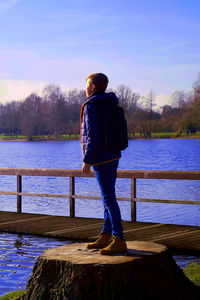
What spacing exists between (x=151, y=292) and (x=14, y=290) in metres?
1.98

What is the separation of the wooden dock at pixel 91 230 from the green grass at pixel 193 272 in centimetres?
85

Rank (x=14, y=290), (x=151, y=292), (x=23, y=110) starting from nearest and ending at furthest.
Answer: (x=151, y=292), (x=14, y=290), (x=23, y=110)

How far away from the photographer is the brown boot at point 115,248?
5250 mm

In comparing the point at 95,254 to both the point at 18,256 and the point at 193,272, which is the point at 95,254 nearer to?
the point at 193,272

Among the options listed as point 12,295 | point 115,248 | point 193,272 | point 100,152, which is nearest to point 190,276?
point 193,272

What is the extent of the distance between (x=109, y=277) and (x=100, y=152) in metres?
1.16

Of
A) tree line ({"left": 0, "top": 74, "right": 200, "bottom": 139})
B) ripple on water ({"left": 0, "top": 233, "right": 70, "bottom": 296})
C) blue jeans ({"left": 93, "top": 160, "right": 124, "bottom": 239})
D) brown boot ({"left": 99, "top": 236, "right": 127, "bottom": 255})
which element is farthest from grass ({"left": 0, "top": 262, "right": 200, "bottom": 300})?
tree line ({"left": 0, "top": 74, "right": 200, "bottom": 139})

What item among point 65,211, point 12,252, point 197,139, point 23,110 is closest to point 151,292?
point 12,252

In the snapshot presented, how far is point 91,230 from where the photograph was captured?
897cm

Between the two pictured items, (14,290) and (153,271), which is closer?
(153,271)

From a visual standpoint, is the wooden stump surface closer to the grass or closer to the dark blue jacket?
the grass

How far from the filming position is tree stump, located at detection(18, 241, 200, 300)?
4.85 m

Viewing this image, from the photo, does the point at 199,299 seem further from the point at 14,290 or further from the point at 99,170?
the point at 14,290

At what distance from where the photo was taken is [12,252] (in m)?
8.32
